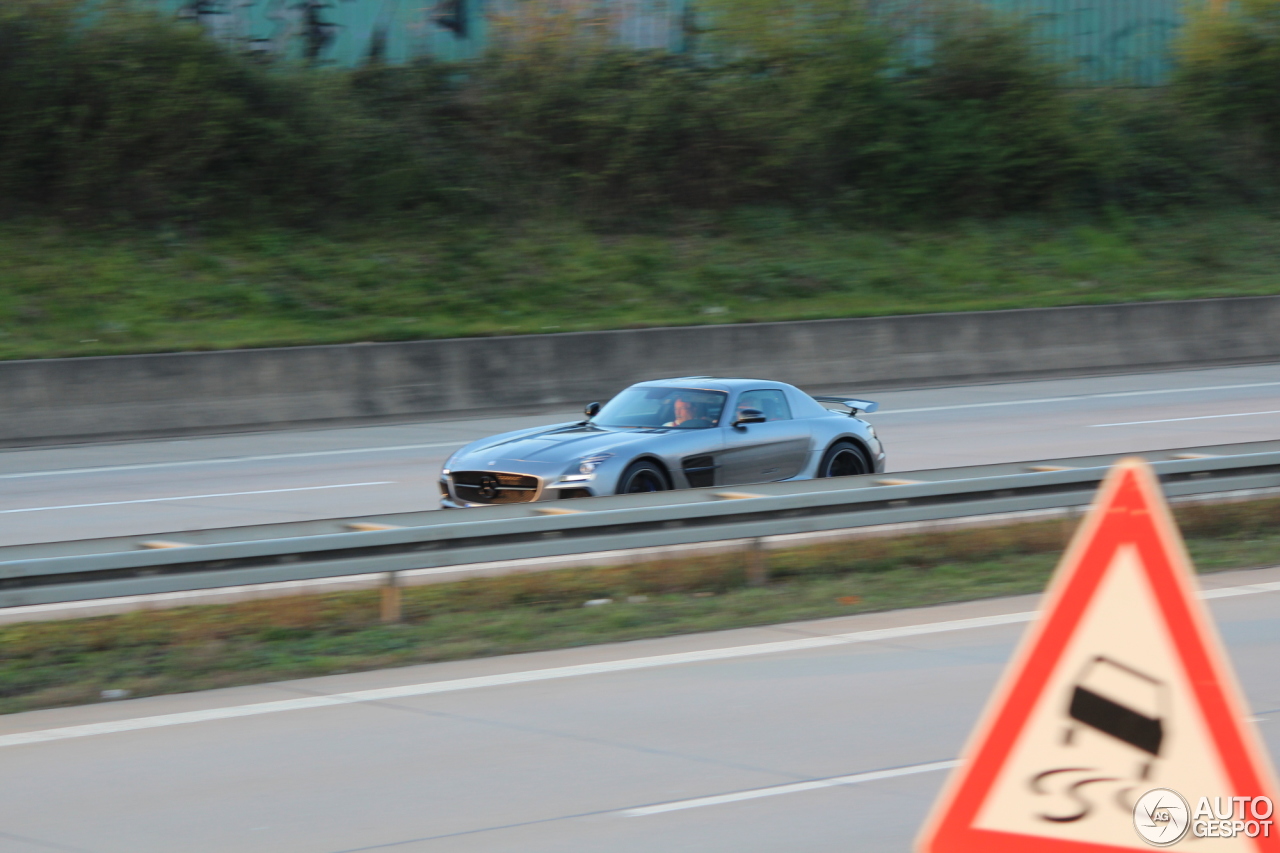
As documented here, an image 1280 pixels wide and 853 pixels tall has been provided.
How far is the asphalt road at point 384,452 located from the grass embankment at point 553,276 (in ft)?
10.2

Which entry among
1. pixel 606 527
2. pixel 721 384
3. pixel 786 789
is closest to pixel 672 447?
pixel 721 384

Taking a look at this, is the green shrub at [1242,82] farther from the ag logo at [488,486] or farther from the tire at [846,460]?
the ag logo at [488,486]

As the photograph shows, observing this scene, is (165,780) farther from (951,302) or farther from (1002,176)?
(1002,176)

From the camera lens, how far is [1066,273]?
31375mm

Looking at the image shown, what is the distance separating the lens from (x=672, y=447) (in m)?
11.8

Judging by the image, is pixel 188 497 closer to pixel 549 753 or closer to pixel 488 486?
pixel 488 486

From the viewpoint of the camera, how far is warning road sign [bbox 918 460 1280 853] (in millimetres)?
2672

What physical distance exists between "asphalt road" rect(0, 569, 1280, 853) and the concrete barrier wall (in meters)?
13.7

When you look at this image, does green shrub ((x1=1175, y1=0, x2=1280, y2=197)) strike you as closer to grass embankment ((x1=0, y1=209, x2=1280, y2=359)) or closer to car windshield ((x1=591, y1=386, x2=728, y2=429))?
grass embankment ((x1=0, y1=209, x2=1280, y2=359))

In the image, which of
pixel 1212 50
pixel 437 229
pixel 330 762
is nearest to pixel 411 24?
pixel 437 229

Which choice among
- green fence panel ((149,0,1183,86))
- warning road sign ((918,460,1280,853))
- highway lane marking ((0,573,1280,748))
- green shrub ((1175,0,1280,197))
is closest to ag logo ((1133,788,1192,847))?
warning road sign ((918,460,1280,853))

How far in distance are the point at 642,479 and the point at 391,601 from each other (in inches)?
137

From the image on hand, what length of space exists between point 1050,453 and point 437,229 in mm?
16275

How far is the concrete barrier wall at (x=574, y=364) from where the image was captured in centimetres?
1975
